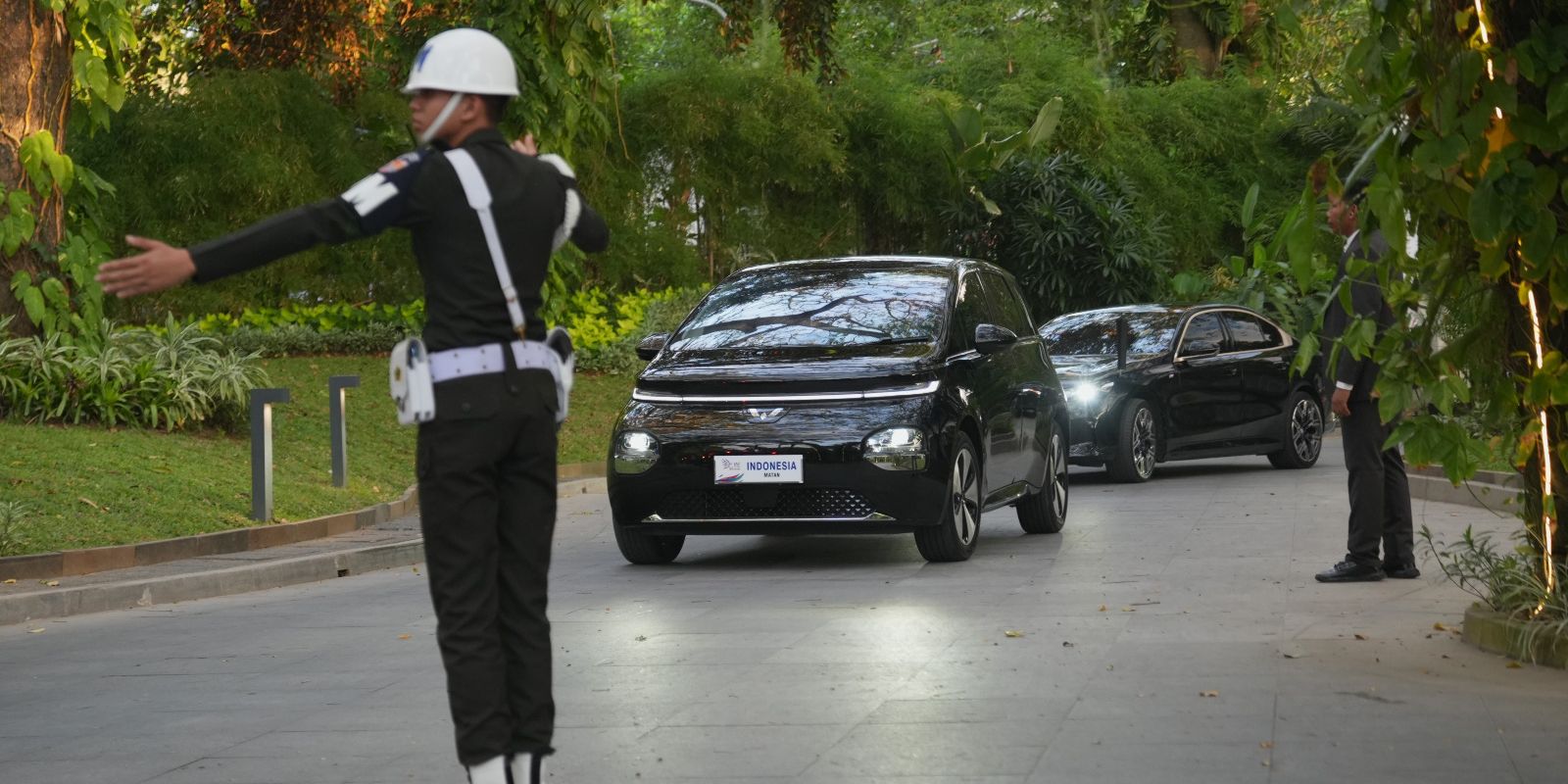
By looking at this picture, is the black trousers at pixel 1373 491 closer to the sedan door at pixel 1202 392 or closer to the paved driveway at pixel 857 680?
the paved driveway at pixel 857 680

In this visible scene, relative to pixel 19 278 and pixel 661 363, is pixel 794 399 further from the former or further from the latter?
pixel 19 278

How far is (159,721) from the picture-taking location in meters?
7.24

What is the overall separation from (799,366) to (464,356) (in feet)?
21.1

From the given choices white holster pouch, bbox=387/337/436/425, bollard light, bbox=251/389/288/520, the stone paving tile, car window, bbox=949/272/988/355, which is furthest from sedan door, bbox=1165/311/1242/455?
white holster pouch, bbox=387/337/436/425

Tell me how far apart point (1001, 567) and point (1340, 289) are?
159 inches

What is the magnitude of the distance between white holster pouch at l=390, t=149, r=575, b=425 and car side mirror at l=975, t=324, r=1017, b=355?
7056mm

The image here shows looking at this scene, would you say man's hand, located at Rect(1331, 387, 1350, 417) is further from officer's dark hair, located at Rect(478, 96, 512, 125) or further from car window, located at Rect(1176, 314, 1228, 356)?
car window, located at Rect(1176, 314, 1228, 356)

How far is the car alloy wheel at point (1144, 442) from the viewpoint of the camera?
1802cm

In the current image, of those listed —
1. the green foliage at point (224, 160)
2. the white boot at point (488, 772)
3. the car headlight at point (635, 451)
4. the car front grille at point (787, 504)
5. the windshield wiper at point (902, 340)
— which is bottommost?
the car front grille at point (787, 504)

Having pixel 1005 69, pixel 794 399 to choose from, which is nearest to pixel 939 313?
pixel 794 399

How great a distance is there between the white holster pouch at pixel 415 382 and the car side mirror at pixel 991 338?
722 centimetres

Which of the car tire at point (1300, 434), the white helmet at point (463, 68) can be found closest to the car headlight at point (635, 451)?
the white helmet at point (463, 68)

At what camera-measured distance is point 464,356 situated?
5.16 metres

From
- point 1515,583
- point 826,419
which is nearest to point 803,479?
point 826,419
